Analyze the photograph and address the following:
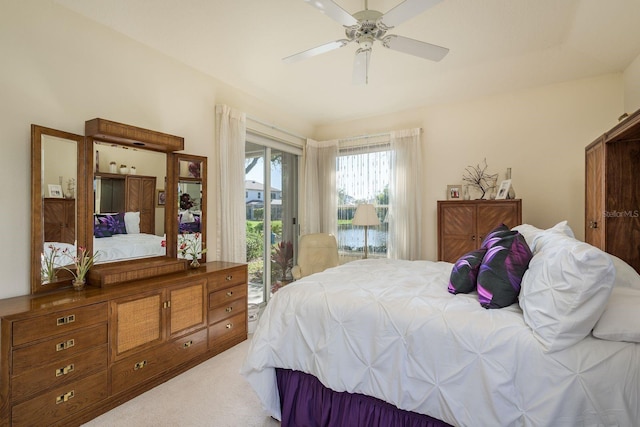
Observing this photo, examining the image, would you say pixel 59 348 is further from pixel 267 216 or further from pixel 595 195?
pixel 595 195

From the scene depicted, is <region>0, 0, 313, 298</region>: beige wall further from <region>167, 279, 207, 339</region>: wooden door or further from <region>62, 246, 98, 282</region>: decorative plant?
<region>167, 279, 207, 339</region>: wooden door

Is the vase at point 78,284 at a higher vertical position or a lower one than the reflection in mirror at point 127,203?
lower

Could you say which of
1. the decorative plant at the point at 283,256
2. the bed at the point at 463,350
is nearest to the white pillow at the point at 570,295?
the bed at the point at 463,350

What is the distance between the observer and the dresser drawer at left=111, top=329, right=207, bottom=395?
204 centimetres

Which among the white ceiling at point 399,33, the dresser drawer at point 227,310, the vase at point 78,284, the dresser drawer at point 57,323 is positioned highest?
the white ceiling at point 399,33

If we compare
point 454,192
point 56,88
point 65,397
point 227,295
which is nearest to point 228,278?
point 227,295

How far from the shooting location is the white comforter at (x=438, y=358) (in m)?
1.10

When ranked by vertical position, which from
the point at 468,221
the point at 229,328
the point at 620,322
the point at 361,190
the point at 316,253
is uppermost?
the point at 361,190

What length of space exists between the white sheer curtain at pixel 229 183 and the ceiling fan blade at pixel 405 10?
2.03 m

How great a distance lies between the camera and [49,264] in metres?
2.04

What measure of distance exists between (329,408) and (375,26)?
2346 millimetres

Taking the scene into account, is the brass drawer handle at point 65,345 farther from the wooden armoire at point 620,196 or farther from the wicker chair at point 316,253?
the wooden armoire at point 620,196

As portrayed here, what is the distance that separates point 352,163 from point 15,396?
420 cm

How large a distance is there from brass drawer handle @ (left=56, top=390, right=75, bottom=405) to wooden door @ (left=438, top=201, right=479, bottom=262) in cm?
352
